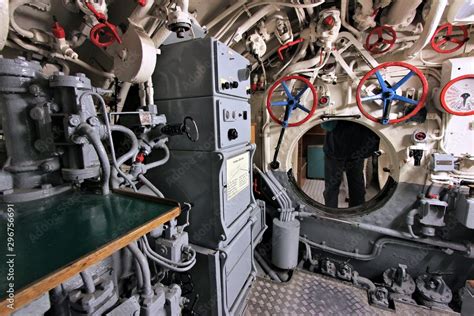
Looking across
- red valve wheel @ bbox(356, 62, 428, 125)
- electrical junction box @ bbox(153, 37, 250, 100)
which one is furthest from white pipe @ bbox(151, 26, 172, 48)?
red valve wheel @ bbox(356, 62, 428, 125)

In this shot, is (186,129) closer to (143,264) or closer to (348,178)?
(143,264)

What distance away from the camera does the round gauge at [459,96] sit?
1.65m

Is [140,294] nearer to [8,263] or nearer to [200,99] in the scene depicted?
[8,263]

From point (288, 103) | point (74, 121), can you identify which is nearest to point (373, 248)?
point (288, 103)

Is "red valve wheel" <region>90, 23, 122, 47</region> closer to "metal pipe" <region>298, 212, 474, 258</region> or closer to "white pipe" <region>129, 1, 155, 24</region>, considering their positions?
"white pipe" <region>129, 1, 155, 24</region>

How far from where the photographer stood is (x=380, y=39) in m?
1.78

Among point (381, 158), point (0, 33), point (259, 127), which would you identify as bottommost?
point (381, 158)

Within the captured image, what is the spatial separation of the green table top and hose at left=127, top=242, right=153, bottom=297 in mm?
166

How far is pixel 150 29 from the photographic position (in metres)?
1.31

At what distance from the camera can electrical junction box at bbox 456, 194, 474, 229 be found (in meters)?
1.64

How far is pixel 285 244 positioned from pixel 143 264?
5.52ft

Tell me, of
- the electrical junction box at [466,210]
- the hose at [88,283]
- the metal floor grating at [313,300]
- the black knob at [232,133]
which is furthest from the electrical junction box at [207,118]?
the electrical junction box at [466,210]

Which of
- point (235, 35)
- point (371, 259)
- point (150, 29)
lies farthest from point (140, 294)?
point (371, 259)

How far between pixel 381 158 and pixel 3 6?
17.7 ft
